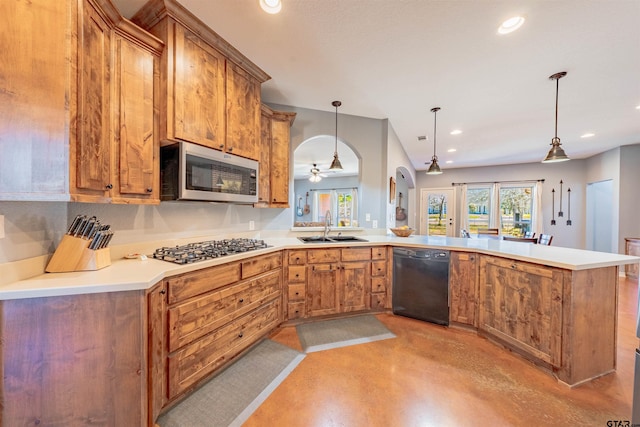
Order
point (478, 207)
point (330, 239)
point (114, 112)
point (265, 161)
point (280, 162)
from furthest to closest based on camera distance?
point (478, 207)
point (330, 239)
point (280, 162)
point (265, 161)
point (114, 112)

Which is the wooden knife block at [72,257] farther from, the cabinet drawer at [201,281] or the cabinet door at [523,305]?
the cabinet door at [523,305]

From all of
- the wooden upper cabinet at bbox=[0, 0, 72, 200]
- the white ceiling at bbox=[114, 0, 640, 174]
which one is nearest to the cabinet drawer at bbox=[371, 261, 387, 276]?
the white ceiling at bbox=[114, 0, 640, 174]

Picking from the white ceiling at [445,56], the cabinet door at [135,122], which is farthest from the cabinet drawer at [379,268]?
the cabinet door at [135,122]

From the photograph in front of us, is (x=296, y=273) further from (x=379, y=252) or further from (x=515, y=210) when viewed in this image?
(x=515, y=210)

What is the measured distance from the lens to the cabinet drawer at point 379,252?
2868 millimetres

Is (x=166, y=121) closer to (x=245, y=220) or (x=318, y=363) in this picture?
(x=245, y=220)

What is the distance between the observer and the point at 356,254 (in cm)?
280

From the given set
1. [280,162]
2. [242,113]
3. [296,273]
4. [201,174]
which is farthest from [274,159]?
[296,273]

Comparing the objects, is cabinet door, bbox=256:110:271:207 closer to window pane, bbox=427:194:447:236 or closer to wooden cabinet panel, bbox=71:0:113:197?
wooden cabinet panel, bbox=71:0:113:197

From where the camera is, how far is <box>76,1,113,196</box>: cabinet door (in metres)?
1.23

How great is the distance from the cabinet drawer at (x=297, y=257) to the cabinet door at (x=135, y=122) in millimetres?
1347

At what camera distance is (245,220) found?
2.86 meters

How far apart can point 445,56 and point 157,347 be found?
3.02 m

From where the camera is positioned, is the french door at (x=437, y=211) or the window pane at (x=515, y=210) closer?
the window pane at (x=515, y=210)
